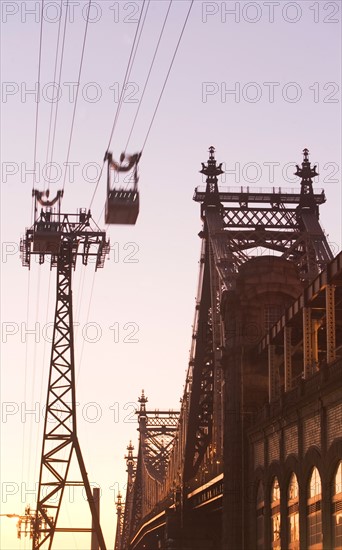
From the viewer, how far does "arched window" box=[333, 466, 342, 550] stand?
40531 mm

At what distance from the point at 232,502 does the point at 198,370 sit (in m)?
30.9

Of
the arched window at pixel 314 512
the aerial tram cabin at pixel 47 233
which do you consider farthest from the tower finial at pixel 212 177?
the arched window at pixel 314 512

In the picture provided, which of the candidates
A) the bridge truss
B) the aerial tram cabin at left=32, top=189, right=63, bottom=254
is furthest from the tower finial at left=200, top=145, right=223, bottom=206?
the aerial tram cabin at left=32, top=189, right=63, bottom=254

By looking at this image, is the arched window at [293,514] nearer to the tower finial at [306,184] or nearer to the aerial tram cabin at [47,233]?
the aerial tram cabin at [47,233]

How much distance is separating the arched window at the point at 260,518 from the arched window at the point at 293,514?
209 inches

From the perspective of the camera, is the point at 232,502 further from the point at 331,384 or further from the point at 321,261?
the point at 321,261

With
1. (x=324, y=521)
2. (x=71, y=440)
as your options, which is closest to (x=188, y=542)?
(x=71, y=440)

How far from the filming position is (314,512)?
44344 millimetres

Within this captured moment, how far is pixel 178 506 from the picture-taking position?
85625 millimetres

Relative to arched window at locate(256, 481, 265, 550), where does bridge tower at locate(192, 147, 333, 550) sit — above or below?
above

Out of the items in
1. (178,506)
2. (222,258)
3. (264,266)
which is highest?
(222,258)

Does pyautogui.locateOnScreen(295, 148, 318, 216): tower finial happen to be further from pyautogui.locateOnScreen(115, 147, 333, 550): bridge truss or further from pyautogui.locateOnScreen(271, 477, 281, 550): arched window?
→ pyautogui.locateOnScreen(271, 477, 281, 550): arched window

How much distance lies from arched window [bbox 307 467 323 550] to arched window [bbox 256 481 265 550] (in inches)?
359

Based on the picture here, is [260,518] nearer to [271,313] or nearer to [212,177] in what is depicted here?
[271,313]
